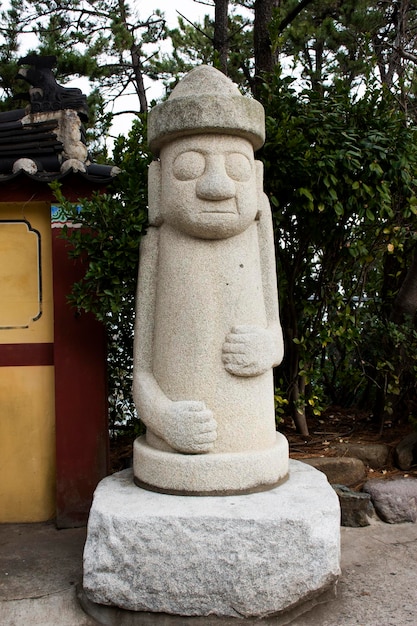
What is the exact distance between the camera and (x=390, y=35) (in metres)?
7.91

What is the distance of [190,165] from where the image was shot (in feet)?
10.3

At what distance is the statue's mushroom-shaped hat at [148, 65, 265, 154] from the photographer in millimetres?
3066

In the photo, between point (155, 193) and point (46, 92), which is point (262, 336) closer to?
point (155, 193)

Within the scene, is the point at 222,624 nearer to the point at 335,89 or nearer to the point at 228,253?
the point at 228,253

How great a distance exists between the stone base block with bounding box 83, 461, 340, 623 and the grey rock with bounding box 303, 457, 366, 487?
1.49 metres

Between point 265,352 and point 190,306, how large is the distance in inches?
18.3

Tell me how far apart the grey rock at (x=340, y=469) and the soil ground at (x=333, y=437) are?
72 mm

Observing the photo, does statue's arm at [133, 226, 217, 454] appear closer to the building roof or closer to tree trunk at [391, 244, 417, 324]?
the building roof

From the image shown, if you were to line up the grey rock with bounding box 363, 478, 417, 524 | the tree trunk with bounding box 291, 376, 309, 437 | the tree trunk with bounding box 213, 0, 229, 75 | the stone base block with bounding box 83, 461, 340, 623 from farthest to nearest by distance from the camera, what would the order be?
the tree trunk with bounding box 213, 0, 229, 75 < the tree trunk with bounding box 291, 376, 309, 437 < the grey rock with bounding box 363, 478, 417, 524 < the stone base block with bounding box 83, 461, 340, 623

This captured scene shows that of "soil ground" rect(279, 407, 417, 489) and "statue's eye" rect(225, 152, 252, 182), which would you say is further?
"soil ground" rect(279, 407, 417, 489)

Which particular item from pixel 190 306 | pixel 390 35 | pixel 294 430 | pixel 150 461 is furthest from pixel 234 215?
pixel 390 35

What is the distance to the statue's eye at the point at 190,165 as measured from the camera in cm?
312

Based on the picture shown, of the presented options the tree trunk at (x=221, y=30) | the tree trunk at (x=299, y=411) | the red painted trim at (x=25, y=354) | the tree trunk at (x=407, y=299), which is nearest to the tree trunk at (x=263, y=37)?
the tree trunk at (x=221, y=30)

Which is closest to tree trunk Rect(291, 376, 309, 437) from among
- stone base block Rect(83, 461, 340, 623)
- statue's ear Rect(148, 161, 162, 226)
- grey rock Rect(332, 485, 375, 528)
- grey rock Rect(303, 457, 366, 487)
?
grey rock Rect(303, 457, 366, 487)
